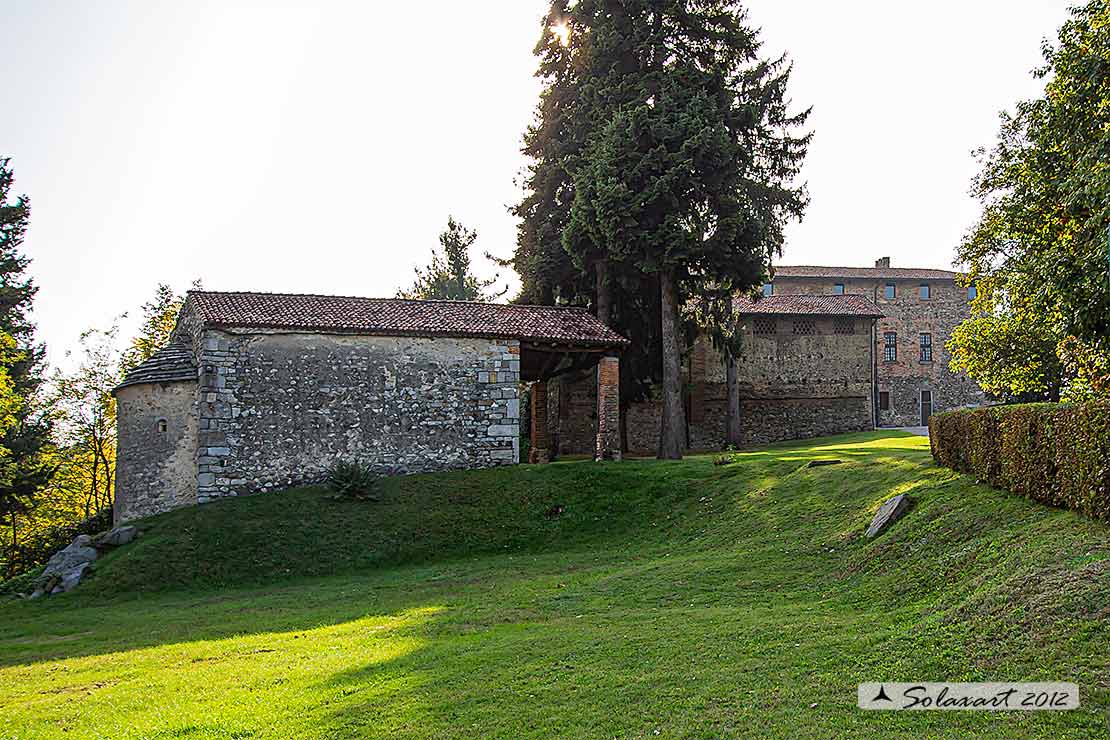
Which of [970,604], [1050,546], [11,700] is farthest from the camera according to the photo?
[11,700]

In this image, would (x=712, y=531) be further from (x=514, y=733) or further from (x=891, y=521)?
(x=514, y=733)

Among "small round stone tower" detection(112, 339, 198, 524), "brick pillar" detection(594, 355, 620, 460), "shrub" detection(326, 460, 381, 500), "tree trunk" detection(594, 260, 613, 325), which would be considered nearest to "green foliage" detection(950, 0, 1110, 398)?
"brick pillar" detection(594, 355, 620, 460)

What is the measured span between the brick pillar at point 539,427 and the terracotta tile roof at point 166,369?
34.0 ft

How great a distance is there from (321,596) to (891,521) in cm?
950

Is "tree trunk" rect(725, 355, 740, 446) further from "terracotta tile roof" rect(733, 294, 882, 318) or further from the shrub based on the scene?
the shrub

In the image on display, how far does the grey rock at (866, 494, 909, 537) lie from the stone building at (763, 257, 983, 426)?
33289 millimetres

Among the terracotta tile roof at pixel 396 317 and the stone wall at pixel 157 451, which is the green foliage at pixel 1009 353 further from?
the stone wall at pixel 157 451

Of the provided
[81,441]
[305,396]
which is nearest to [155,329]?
[81,441]

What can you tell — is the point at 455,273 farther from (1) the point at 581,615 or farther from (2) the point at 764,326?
(1) the point at 581,615

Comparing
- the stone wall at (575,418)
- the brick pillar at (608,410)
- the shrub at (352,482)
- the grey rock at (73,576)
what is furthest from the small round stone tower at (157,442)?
the stone wall at (575,418)

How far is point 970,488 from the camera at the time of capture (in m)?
12.0

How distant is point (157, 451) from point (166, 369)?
2038mm

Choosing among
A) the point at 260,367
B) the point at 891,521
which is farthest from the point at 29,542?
the point at 891,521

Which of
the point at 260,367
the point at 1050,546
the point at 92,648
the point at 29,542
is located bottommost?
the point at 29,542
